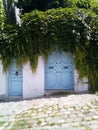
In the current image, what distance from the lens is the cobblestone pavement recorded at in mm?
6534

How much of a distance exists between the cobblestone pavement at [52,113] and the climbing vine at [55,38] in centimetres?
171

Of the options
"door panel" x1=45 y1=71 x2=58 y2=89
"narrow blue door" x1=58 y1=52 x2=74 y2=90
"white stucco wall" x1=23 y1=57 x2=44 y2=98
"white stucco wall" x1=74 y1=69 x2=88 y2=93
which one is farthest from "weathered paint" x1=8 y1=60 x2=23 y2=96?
"white stucco wall" x1=74 y1=69 x2=88 y2=93

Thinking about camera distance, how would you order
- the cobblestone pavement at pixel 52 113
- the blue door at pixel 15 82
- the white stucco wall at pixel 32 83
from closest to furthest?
the cobblestone pavement at pixel 52 113 → the white stucco wall at pixel 32 83 → the blue door at pixel 15 82

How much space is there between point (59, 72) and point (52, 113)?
366cm

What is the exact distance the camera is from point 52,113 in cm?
770

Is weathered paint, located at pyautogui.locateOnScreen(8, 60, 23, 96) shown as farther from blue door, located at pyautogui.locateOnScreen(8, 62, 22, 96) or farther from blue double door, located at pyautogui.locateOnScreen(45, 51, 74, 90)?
blue double door, located at pyautogui.locateOnScreen(45, 51, 74, 90)

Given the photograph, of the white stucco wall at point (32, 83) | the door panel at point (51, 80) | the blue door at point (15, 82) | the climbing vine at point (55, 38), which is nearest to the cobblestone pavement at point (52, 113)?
the white stucco wall at point (32, 83)

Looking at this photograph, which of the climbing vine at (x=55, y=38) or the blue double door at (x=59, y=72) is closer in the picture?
the climbing vine at (x=55, y=38)

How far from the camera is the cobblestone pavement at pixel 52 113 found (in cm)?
653

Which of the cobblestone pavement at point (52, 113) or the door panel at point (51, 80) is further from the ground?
the door panel at point (51, 80)

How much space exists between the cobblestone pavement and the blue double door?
100 centimetres

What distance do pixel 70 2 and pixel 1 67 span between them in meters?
6.60

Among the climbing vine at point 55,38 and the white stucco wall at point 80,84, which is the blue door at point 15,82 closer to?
the climbing vine at point 55,38

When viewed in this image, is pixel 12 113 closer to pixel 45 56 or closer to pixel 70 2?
pixel 45 56
